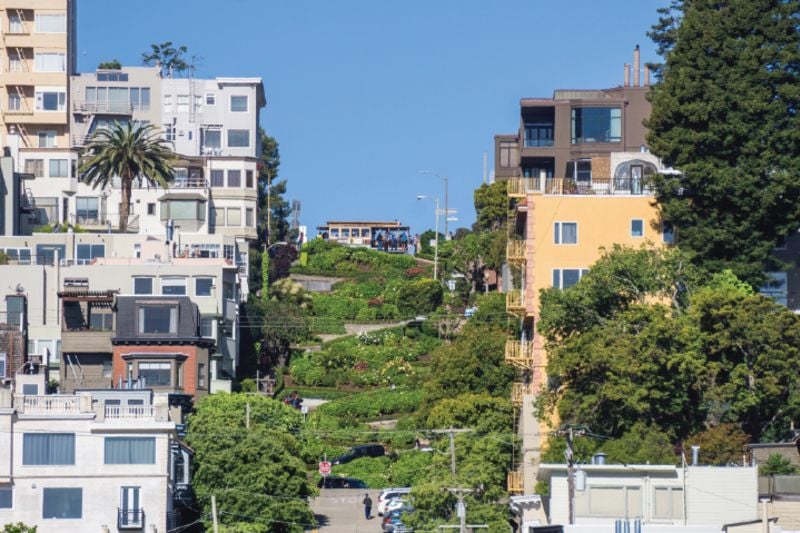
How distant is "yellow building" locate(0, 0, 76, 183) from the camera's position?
543ft

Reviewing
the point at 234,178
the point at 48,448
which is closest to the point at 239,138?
the point at 234,178

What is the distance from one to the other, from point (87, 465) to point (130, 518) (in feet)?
10.7

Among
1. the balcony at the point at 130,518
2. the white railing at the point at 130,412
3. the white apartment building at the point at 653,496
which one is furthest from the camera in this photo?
the white railing at the point at 130,412

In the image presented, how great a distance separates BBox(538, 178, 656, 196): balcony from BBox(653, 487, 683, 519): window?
27150mm

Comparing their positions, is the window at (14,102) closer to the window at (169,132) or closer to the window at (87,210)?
the window at (169,132)

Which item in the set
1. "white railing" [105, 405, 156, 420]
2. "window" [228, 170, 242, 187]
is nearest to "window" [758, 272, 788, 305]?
"white railing" [105, 405, 156, 420]

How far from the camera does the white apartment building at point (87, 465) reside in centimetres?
9262

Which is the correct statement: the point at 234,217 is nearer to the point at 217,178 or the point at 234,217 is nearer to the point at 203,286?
the point at 217,178

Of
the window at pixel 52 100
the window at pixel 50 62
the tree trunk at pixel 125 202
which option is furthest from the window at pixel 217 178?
the window at pixel 50 62

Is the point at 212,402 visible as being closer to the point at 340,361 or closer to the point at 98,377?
the point at 98,377

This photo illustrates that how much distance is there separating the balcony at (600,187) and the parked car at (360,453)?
1634 cm

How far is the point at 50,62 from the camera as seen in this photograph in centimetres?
16688

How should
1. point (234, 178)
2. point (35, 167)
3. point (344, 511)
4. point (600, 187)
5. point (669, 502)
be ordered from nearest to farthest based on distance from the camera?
point (669, 502) → point (344, 511) → point (600, 187) → point (35, 167) → point (234, 178)

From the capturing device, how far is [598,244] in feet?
365
